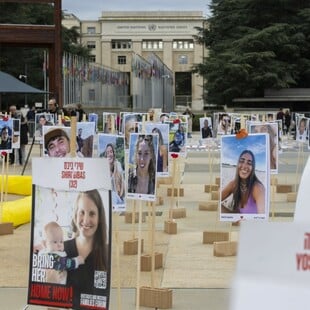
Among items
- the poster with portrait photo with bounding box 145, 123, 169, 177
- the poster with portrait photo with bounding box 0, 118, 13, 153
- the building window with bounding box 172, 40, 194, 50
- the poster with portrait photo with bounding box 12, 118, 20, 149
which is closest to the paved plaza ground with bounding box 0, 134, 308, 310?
the poster with portrait photo with bounding box 145, 123, 169, 177

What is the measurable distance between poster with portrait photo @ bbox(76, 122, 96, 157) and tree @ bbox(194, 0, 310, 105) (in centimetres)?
3761

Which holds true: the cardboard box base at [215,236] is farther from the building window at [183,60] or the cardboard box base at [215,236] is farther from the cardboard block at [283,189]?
the building window at [183,60]

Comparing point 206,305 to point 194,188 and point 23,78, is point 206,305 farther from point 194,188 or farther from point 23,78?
point 23,78

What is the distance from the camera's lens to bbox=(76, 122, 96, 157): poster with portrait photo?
35.1ft

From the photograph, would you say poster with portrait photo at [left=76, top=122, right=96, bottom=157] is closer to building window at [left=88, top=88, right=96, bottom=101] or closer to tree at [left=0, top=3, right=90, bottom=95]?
building window at [left=88, top=88, right=96, bottom=101]

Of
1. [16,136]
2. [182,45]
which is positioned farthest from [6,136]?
[182,45]

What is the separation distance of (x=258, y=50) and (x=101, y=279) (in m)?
47.1

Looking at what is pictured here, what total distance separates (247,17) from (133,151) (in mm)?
48170

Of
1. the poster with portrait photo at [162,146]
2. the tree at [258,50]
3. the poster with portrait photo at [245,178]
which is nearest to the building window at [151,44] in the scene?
the tree at [258,50]

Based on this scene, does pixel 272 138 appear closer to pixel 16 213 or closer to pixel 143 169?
pixel 16 213

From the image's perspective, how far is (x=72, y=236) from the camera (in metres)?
4.48

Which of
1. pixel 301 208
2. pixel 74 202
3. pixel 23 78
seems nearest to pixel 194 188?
pixel 74 202

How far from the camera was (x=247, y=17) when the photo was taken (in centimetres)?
5341

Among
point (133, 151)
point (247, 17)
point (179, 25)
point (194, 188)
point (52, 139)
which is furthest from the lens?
point (179, 25)
